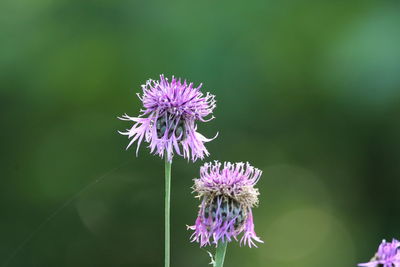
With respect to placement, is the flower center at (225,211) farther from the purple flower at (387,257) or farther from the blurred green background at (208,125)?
the blurred green background at (208,125)

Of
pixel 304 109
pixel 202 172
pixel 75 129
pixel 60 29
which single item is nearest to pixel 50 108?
pixel 75 129

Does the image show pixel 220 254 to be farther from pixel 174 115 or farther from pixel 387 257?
pixel 387 257

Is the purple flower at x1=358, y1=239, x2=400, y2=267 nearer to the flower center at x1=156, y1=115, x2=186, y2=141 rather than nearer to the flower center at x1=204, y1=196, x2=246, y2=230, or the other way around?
the flower center at x1=204, y1=196, x2=246, y2=230

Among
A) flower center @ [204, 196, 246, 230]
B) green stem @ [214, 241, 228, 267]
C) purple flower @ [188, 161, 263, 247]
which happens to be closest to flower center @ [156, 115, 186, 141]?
purple flower @ [188, 161, 263, 247]

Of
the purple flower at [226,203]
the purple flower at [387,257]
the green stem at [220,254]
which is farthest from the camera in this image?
the purple flower at [226,203]

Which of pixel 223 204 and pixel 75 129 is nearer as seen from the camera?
pixel 223 204

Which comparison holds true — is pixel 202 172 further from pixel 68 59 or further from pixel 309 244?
pixel 309 244

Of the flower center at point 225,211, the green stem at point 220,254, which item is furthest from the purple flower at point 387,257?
the flower center at point 225,211
